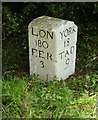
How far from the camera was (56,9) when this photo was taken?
4.78 meters

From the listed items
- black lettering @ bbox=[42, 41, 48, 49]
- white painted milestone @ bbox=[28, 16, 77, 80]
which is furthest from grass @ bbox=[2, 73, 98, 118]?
black lettering @ bbox=[42, 41, 48, 49]

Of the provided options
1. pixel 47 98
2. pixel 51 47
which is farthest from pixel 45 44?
pixel 47 98

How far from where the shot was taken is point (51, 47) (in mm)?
4203

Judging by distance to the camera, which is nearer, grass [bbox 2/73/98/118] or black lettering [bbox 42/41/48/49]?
grass [bbox 2/73/98/118]

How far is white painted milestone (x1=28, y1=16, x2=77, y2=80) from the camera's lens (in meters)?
4.18

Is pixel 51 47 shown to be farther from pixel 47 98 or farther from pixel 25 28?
pixel 25 28

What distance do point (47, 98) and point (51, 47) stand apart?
0.58 m

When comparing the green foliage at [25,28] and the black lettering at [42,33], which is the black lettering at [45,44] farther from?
the green foliage at [25,28]

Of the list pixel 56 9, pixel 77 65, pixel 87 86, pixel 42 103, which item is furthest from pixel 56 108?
pixel 56 9

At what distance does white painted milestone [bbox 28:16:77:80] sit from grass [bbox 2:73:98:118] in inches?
5.0

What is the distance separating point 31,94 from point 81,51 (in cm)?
130

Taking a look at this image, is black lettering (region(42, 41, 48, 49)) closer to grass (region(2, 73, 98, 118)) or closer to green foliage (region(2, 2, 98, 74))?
grass (region(2, 73, 98, 118))

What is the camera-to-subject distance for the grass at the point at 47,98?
3.64 metres

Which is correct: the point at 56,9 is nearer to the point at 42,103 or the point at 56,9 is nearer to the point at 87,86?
the point at 87,86
